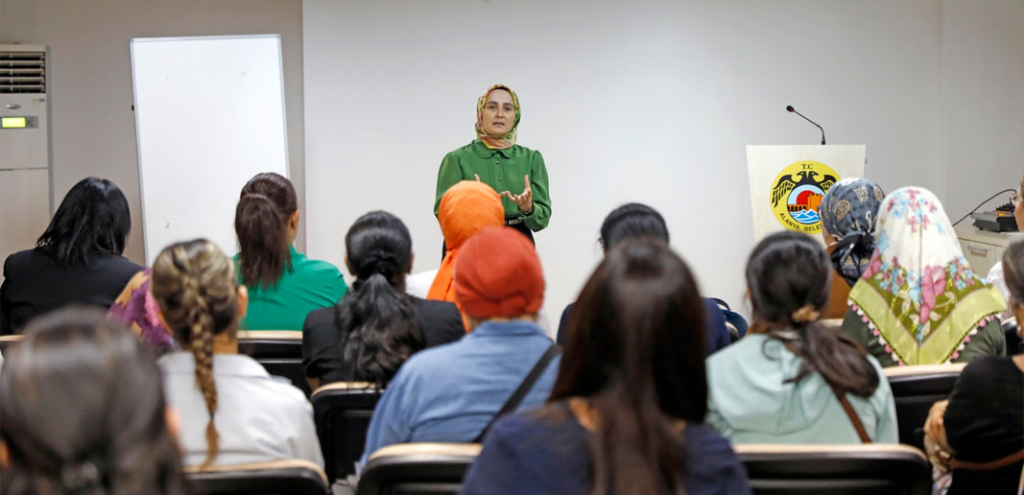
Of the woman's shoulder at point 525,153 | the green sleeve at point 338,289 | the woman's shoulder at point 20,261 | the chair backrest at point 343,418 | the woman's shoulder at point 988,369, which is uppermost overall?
the woman's shoulder at point 525,153

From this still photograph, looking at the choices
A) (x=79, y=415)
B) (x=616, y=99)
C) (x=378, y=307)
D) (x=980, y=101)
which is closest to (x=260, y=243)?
(x=378, y=307)

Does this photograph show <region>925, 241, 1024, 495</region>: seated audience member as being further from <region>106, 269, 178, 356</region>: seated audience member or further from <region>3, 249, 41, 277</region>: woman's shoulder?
<region>3, 249, 41, 277</region>: woman's shoulder

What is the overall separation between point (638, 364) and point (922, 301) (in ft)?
5.43

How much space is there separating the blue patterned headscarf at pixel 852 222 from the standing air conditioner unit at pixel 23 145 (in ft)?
14.8

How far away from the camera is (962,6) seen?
602cm

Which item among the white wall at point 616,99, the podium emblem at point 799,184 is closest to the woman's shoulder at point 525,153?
the white wall at point 616,99

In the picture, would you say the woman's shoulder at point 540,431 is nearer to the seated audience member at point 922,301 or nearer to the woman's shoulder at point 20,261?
the seated audience member at point 922,301

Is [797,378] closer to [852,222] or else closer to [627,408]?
[627,408]

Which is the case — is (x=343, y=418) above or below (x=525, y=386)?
below

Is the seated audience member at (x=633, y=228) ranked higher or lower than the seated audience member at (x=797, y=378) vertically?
higher

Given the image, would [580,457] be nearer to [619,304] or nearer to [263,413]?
[619,304]

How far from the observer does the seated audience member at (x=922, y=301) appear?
2.48 meters

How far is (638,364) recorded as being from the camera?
1168mm

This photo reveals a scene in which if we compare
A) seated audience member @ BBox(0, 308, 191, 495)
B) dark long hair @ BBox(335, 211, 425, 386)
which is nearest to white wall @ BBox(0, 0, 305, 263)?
dark long hair @ BBox(335, 211, 425, 386)
